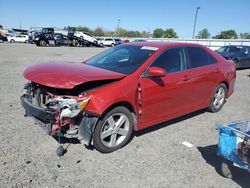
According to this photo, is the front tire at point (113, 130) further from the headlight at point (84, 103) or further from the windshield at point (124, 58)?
the windshield at point (124, 58)

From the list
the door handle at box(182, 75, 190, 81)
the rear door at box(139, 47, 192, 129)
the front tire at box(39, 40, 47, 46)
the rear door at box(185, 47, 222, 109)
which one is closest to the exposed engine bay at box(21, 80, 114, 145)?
the rear door at box(139, 47, 192, 129)

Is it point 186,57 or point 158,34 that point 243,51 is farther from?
point 158,34

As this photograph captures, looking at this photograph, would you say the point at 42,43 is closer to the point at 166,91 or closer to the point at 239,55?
the point at 239,55

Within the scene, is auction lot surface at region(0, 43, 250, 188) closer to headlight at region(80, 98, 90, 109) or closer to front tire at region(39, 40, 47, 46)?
headlight at region(80, 98, 90, 109)

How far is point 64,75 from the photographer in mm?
3686

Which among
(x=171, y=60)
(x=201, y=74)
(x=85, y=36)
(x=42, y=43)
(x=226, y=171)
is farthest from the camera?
(x=85, y=36)

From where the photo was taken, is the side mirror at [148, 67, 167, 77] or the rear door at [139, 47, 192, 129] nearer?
the side mirror at [148, 67, 167, 77]

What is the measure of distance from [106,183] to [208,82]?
11.0ft

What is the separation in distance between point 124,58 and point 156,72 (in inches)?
37.7

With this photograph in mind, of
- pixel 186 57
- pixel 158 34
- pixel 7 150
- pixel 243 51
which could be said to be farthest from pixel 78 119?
pixel 158 34

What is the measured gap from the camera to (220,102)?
622cm

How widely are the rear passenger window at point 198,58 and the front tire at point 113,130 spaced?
186cm

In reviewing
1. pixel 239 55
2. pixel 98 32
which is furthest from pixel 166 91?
pixel 98 32

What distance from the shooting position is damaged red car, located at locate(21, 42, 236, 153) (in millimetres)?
3594
